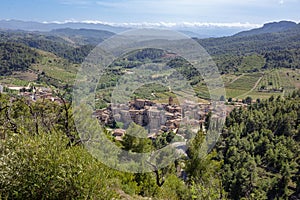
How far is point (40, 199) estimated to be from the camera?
6051 millimetres

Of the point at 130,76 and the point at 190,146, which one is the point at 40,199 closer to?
the point at 130,76

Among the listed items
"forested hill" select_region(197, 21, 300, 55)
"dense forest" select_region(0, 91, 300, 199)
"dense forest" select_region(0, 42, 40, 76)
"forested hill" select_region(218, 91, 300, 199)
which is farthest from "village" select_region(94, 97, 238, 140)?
"forested hill" select_region(197, 21, 300, 55)

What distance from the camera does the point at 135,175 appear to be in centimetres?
1122

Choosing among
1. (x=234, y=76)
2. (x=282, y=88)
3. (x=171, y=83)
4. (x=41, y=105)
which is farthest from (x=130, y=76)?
(x=234, y=76)

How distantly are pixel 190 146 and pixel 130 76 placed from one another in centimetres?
438

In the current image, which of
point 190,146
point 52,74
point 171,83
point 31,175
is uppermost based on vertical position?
point 171,83

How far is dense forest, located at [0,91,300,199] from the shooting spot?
6.03 metres

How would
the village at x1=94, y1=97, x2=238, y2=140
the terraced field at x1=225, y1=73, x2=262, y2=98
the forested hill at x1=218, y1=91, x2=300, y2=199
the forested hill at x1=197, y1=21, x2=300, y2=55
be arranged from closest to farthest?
the village at x1=94, y1=97, x2=238, y2=140, the forested hill at x1=218, y1=91, x2=300, y2=199, the terraced field at x1=225, y1=73, x2=262, y2=98, the forested hill at x1=197, y1=21, x2=300, y2=55

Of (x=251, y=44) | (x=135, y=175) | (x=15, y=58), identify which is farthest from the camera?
(x=251, y=44)

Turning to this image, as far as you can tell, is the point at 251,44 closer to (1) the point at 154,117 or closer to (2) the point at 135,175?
(2) the point at 135,175

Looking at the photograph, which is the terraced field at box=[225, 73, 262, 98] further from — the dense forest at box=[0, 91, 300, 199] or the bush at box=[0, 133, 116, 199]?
the bush at box=[0, 133, 116, 199]

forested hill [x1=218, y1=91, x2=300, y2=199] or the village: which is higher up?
the village

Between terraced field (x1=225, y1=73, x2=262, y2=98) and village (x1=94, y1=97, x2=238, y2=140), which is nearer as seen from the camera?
village (x1=94, y1=97, x2=238, y2=140)

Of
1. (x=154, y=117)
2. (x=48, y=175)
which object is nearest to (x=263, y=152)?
(x=154, y=117)
